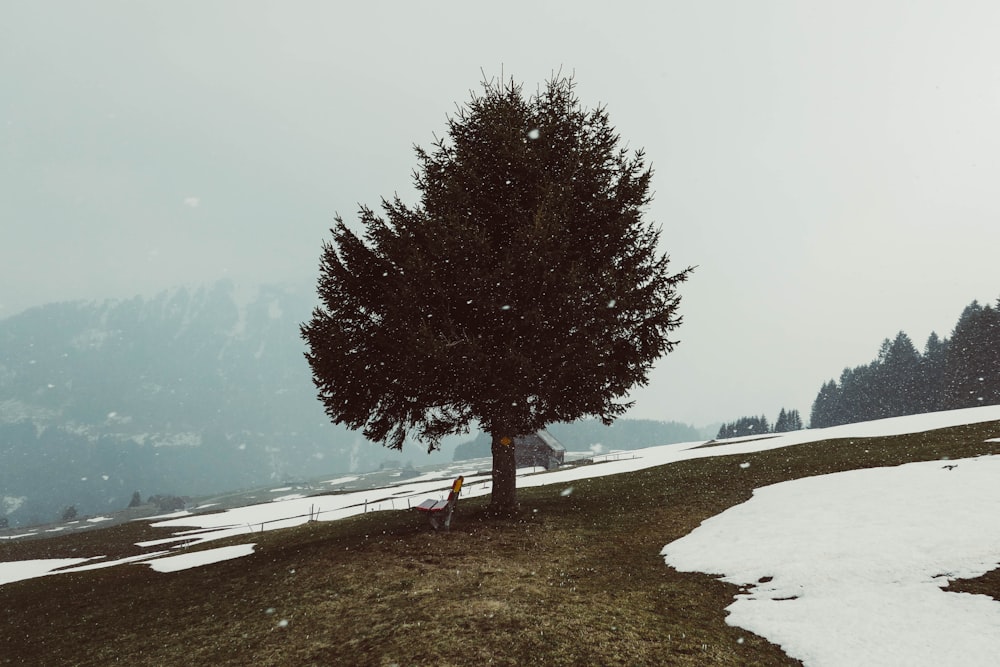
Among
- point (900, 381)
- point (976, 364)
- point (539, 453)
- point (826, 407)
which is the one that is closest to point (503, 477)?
point (539, 453)

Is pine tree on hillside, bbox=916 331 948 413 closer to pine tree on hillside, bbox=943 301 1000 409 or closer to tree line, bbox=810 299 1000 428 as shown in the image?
tree line, bbox=810 299 1000 428

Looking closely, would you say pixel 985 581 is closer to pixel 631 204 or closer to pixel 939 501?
pixel 939 501

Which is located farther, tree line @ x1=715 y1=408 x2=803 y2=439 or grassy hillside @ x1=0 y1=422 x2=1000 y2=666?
tree line @ x1=715 y1=408 x2=803 y2=439

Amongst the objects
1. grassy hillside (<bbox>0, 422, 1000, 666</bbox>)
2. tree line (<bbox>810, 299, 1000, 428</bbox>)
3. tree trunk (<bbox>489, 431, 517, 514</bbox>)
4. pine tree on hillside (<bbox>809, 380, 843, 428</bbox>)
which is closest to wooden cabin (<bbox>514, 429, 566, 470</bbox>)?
grassy hillside (<bbox>0, 422, 1000, 666</bbox>)

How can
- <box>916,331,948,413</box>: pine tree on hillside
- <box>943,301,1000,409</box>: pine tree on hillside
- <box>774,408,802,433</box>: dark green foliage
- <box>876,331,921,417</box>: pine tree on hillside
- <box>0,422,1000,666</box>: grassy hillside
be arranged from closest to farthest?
<box>0,422,1000,666</box>: grassy hillside, <box>943,301,1000,409</box>: pine tree on hillside, <box>916,331,948,413</box>: pine tree on hillside, <box>876,331,921,417</box>: pine tree on hillside, <box>774,408,802,433</box>: dark green foliage

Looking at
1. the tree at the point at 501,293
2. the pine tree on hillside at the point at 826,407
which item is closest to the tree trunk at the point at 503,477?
the tree at the point at 501,293

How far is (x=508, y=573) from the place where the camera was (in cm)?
1060

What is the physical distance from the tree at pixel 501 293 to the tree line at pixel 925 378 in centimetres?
7355

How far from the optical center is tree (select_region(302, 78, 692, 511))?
13.9 m

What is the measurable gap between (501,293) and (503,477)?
607 centimetres

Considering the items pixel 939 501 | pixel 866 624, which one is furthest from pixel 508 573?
pixel 939 501

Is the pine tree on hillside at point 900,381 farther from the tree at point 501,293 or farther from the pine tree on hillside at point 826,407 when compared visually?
the tree at point 501,293

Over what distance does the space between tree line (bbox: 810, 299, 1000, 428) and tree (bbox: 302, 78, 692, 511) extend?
241ft

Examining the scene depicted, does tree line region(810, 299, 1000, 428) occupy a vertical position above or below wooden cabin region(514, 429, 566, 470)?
above
